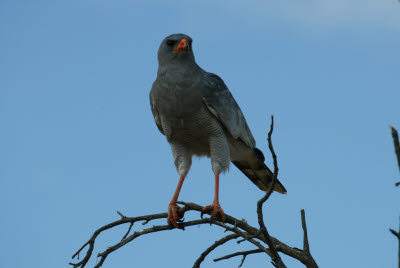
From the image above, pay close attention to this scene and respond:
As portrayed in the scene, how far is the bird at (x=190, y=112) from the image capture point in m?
5.45

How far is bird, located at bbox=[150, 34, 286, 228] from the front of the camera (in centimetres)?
545

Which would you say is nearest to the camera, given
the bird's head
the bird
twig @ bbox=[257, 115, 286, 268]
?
twig @ bbox=[257, 115, 286, 268]

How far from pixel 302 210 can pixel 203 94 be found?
6.17ft

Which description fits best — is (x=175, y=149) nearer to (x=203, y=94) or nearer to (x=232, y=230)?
(x=203, y=94)

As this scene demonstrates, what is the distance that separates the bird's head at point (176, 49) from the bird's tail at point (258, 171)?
150 centimetres

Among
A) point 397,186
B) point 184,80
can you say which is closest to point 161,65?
point 184,80

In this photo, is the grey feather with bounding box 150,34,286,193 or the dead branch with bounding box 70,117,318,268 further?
the grey feather with bounding box 150,34,286,193

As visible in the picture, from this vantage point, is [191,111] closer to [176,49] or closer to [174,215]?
[176,49]

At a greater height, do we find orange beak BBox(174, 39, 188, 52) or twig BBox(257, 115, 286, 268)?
orange beak BBox(174, 39, 188, 52)

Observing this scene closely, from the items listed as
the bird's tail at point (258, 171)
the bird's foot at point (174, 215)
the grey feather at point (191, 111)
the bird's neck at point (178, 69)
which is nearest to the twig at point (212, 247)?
the bird's foot at point (174, 215)

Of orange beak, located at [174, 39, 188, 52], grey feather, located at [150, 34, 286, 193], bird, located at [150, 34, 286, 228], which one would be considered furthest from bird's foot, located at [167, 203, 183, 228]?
orange beak, located at [174, 39, 188, 52]

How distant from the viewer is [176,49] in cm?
556

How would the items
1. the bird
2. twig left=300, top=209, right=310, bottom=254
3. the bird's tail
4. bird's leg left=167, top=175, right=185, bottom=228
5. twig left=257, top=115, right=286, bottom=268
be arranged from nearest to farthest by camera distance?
twig left=257, top=115, right=286, bottom=268 → twig left=300, top=209, right=310, bottom=254 → bird's leg left=167, top=175, right=185, bottom=228 → the bird → the bird's tail

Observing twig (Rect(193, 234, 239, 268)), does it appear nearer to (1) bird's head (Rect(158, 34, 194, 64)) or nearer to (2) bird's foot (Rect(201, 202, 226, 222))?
(2) bird's foot (Rect(201, 202, 226, 222))
